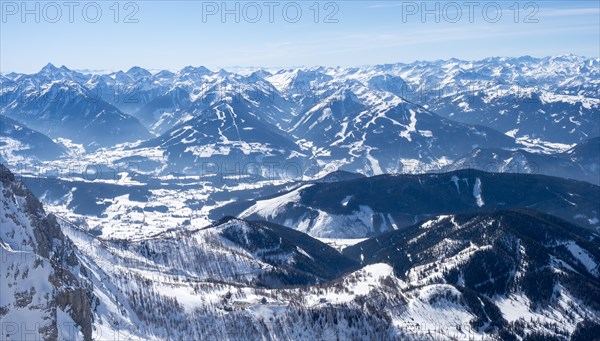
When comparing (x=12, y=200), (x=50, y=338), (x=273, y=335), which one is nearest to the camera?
(x=50, y=338)

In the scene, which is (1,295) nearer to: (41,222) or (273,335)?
(41,222)

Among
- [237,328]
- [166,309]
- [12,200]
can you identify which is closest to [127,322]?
[166,309]

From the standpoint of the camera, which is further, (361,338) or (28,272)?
(361,338)

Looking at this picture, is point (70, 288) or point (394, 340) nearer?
point (70, 288)

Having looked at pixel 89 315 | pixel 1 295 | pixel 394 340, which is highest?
pixel 1 295

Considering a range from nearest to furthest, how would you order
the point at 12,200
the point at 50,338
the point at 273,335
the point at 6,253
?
the point at 50,338
the point at 6,253
the point at 12,200
the point at 273,335

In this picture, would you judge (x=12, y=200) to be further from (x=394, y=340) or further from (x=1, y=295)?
(x=394, y=340)

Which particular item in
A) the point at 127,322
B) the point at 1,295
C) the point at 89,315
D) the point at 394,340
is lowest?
the point at 394,340

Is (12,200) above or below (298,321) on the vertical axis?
above

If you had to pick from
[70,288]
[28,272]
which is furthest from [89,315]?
[28,272]
